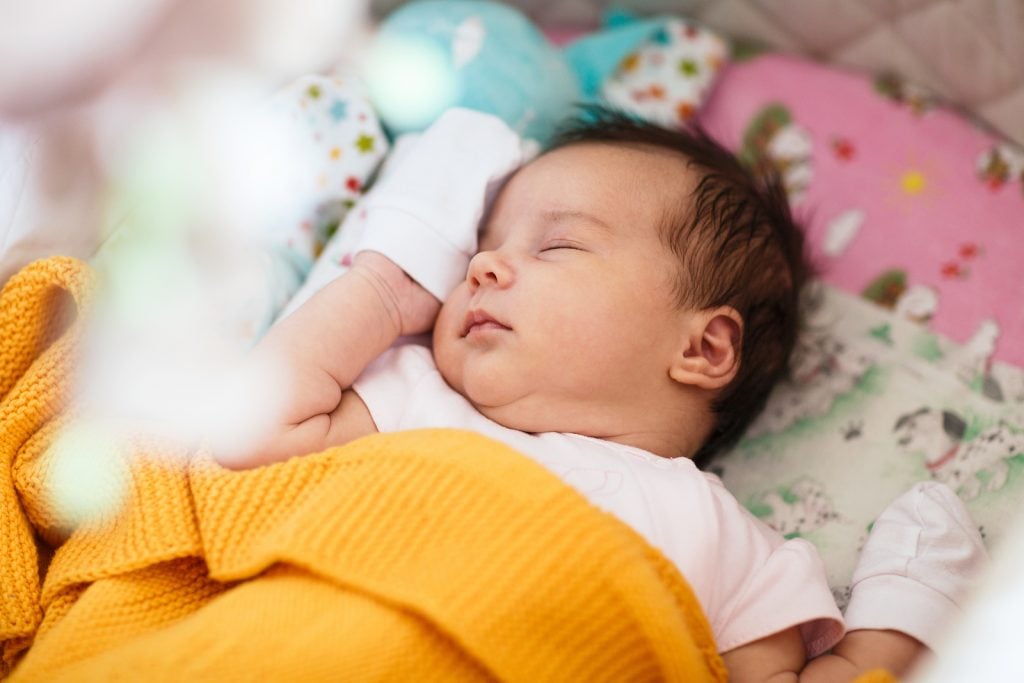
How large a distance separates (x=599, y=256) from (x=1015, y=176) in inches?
27.7

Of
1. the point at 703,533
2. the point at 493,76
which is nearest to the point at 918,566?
the point at 703,533

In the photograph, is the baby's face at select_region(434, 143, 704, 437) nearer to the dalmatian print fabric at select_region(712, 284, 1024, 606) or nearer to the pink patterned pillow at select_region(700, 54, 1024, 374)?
the dalmatian print fabric at select_region(712, 284, 1024, 606)

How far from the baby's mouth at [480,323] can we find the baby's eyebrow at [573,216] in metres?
0.14

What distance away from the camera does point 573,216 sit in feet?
3.34

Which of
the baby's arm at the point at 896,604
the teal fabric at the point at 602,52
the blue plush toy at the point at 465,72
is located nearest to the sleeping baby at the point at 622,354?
the baby's arm at the point at 896,604

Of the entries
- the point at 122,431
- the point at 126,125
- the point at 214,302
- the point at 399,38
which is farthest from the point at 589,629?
the point at 399,38

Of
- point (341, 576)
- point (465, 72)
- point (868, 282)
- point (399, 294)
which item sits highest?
point (465, 72)

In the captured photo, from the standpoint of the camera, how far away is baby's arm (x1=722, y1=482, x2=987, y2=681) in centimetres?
85

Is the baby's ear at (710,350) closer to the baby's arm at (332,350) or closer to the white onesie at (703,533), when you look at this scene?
the white onesie at (703,533)

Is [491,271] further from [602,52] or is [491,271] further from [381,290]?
[602,52]

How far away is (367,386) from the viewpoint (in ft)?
3.37

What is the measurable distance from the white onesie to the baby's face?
4cm

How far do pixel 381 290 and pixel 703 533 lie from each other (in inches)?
18.0

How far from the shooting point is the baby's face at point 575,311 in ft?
3.13
